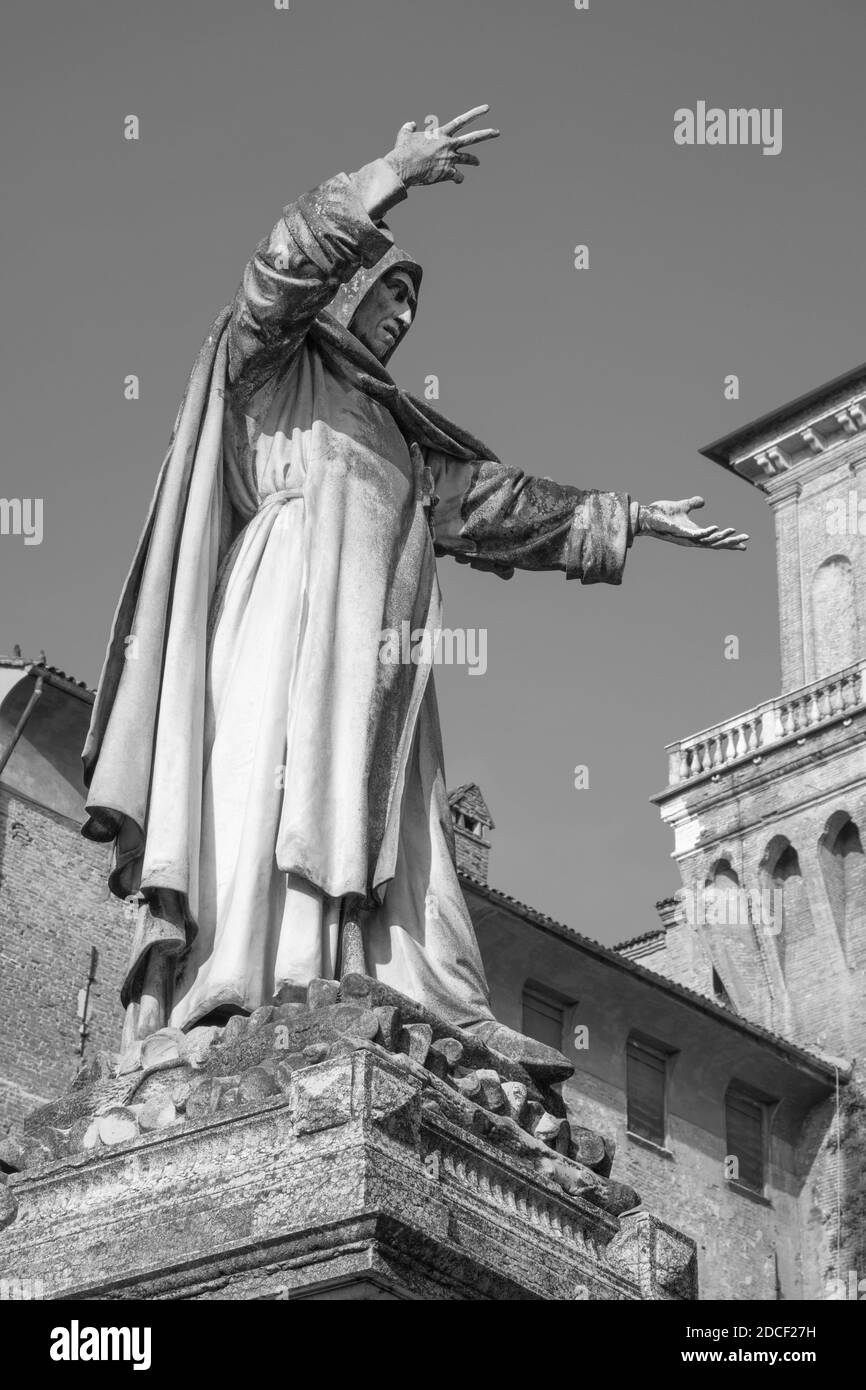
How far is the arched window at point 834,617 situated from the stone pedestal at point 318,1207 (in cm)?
4461

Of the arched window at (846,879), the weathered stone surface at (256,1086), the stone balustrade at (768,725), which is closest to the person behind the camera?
the weathered stone surface at (256,1086)

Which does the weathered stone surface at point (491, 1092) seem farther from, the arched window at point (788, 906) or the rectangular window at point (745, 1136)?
the arched window at point (788, 906)

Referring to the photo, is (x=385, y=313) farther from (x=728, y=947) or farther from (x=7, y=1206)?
(x=728, y=947)

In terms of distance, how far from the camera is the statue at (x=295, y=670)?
22.6 feet

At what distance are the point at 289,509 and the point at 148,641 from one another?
2.10ft

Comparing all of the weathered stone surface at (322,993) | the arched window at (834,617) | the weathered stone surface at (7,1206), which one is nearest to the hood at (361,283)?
the weathered stone surface at (322,993)

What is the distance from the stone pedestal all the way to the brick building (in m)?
19.6

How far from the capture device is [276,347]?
7480 mm

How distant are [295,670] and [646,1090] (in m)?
31.6

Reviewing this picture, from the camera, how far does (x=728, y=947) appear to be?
49219mm

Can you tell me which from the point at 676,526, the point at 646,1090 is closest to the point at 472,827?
the point at 646,1090

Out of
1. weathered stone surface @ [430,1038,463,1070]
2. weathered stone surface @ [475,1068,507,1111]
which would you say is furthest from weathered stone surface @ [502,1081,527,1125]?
weathered stone surface @ [430,1038,463,1070]

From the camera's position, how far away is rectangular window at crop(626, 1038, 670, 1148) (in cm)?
3762
